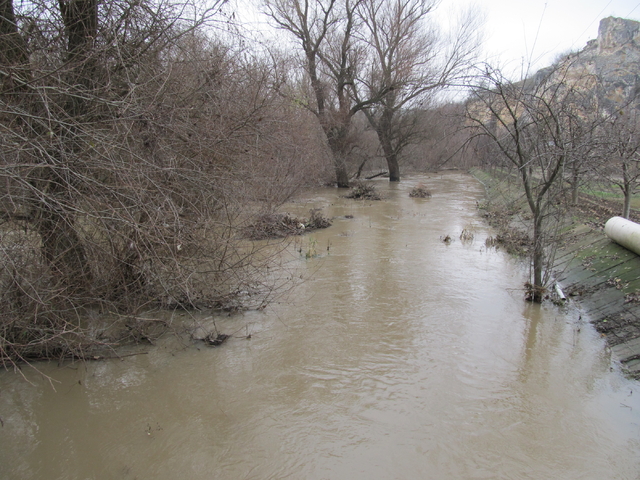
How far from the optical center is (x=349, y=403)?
4969mm

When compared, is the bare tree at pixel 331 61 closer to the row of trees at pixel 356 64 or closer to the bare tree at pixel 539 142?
the row of trees at pixel 356 64

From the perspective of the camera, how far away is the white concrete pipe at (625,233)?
7.62 m

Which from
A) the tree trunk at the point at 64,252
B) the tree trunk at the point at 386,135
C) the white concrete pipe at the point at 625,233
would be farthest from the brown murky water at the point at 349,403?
the tree trunk at the point at 386,135

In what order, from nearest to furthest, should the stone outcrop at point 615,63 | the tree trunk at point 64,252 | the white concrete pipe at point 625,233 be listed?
the tree trunk at point 64,252 < the white concrete pipe at point 625,233 < the stone outcrop at point 615,63

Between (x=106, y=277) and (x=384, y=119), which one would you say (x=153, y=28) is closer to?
(x=106, y=277)

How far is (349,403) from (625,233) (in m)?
6.29

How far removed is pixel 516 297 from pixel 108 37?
765 cm

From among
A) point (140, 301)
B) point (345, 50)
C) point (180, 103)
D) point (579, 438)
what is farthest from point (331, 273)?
point (345, 50)

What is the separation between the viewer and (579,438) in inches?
176

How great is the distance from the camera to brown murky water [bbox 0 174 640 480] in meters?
4.08

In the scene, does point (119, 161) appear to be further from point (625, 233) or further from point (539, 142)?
point (625, 233)

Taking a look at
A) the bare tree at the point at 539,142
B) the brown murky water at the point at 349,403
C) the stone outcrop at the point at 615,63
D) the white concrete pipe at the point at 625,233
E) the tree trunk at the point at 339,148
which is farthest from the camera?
the tree trunk at the point at 339,148

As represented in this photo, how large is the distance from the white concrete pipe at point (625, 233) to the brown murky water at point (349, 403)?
166cm

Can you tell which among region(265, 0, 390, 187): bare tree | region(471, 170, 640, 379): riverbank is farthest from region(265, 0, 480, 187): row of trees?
region(471, 170, 640, 379): riverbank
